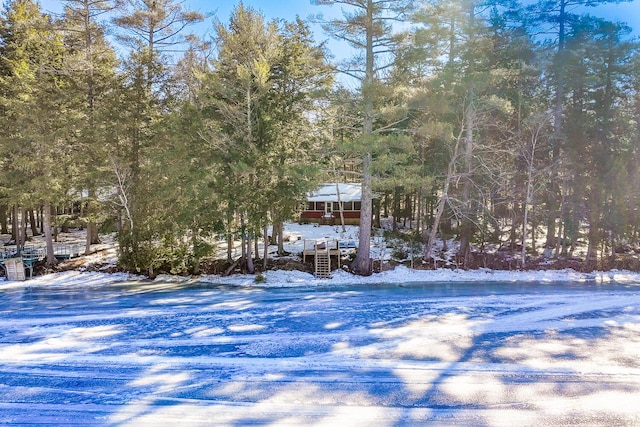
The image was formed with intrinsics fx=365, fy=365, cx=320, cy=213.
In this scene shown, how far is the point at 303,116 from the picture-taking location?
43.7 feet

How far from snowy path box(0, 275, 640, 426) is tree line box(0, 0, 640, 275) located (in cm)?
402

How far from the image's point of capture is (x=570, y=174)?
1423 centimetres

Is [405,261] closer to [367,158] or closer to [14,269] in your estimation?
[367,158]

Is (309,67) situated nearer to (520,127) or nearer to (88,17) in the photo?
(520,127)

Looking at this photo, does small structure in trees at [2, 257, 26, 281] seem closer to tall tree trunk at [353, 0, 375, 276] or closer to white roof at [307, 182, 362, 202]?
tall tree trunk at [353, 0, 375, 276]

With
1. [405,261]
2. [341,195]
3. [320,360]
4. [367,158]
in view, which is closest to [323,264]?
[405,261]

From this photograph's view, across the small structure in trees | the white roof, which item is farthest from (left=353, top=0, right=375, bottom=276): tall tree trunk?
the white roof

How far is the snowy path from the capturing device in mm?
4695

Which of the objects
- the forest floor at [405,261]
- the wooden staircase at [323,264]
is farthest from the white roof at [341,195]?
the wooden staircase at [323,264]

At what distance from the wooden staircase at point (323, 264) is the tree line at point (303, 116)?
1247 mm

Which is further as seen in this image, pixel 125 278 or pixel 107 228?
pixel 107 228

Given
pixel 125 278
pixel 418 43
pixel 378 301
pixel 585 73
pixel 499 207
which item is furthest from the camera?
pixel 499 207

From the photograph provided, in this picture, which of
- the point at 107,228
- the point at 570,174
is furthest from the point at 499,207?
the point at 107,228

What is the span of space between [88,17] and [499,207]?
19.0 m
